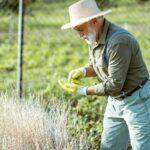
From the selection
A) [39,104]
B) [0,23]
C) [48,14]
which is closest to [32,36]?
[0,23]

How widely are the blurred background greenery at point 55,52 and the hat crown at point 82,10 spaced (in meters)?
1.08

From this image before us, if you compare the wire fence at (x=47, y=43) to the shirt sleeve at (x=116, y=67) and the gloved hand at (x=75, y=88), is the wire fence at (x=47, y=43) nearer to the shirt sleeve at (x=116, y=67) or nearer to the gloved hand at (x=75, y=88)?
the gloved hand at (x=75, y=88)

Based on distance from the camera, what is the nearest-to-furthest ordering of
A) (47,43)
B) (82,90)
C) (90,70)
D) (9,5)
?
(82,90) → (90,70) → (9,5) → (47,43)

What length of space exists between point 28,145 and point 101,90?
72cm

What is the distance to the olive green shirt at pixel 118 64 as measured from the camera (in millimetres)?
4281

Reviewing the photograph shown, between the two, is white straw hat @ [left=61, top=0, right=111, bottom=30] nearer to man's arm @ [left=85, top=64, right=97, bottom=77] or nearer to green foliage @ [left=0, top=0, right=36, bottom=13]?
man's arm @ [left=85, top=64, right=97, bottom=77]

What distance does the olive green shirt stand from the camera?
428cm

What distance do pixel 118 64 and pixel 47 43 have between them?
7890 mm

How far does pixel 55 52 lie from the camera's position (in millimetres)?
11367

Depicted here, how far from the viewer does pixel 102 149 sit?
16.1 ft

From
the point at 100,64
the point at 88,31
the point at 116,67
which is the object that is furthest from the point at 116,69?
the point at 88,31

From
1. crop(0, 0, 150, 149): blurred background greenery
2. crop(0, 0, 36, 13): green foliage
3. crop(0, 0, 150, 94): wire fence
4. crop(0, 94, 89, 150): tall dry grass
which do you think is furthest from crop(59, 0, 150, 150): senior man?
crop(0, 0, 36, 13): green foliage

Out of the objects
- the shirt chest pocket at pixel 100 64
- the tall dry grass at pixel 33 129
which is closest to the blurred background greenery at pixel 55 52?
the tall dry grass at pixel 33 129

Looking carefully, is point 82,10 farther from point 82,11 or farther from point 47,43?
point 47,43
